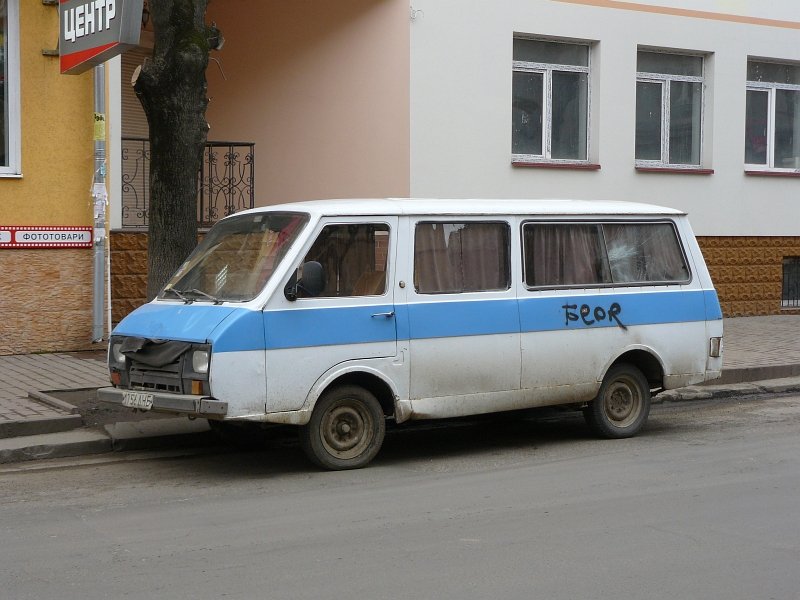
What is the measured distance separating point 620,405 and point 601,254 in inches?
52.8

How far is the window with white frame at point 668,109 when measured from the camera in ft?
59.3

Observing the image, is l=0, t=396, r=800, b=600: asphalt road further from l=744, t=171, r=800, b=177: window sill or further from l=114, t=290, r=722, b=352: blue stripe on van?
l=744, t=171, r=800, b=177: window sill

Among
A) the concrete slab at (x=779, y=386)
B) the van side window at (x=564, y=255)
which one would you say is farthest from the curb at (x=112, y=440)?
the concrete slab at (x=779, y=386)

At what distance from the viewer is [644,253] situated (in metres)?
9.85

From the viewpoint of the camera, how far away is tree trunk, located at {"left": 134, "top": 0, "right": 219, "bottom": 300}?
9.90 m

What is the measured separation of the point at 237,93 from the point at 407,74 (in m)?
3.75

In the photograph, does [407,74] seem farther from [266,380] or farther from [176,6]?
[266,380]

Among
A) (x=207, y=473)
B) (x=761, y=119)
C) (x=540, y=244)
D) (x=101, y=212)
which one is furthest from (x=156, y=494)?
(x=761, y=119)

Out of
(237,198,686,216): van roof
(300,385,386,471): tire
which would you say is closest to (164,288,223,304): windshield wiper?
(237,198,686,216): van roof

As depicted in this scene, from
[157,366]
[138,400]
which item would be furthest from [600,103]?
[138,400]

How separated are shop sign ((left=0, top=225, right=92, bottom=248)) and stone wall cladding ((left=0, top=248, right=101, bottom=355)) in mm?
72

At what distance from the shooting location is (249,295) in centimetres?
803

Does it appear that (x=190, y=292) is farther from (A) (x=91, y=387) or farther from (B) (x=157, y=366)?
(A) (x=91, y=387)

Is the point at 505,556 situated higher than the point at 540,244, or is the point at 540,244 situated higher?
the point at 540,244
